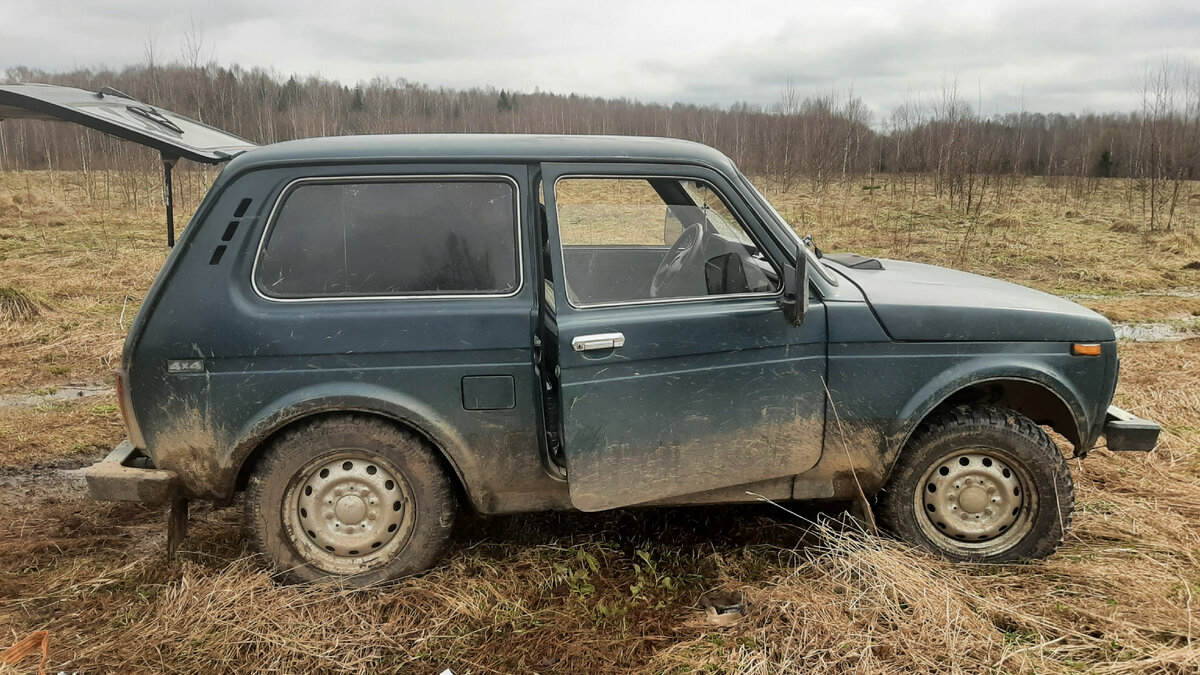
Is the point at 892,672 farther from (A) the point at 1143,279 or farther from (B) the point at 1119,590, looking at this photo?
(A) the point at 1143,279

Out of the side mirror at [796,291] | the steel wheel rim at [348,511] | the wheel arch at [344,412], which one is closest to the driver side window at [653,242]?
the side mirror at [796,291]

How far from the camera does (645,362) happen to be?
3172 millimetres

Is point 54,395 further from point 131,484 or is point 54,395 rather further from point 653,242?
point 653,242

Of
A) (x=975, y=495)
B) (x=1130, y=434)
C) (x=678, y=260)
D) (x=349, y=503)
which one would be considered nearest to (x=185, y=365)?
(x=349, y=503)

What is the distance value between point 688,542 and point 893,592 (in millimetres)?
1023

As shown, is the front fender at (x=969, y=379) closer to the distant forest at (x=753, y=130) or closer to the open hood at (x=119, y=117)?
the open hood at (x=119, y=117)

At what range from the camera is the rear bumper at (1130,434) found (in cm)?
359

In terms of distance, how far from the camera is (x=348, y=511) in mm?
3326

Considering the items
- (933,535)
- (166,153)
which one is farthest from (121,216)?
(933,535)

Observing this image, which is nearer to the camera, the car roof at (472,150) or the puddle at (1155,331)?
the car roof at (472,150)

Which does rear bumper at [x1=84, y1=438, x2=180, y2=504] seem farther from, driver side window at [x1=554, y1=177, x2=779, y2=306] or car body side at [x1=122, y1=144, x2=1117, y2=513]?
driver side window at [x1=554, y1=177, x2=779, y2=306]

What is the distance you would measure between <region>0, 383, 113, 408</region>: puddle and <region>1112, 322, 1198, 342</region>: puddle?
32.0 feet

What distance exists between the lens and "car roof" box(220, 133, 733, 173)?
3221mm

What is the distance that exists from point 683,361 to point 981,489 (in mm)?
1520
